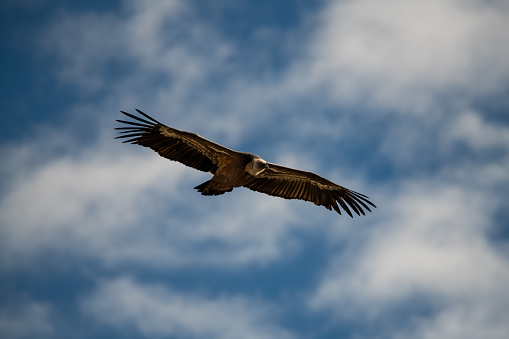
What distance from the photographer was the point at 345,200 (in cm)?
1711

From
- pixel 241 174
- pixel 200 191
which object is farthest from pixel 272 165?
pixel 200 191

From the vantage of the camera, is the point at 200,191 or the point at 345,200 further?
the point at 345,200

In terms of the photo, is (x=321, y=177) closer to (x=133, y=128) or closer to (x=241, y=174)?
(x=241, y=174)

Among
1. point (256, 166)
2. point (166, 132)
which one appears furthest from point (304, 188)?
point (166, 132)

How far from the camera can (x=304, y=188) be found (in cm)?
1666

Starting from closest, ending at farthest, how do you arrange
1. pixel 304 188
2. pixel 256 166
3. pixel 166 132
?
pixel 166 132 < pixel 256 166 < pixel 304 188

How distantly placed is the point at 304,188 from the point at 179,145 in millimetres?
4080

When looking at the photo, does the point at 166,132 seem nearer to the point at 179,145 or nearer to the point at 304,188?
the point at 179,145

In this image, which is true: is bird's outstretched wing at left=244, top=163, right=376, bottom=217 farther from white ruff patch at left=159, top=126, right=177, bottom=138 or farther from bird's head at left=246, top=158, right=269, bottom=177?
white ruff patch at left=159, top=126, right=177, bottom=138

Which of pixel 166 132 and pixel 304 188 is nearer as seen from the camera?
pixel 166 132

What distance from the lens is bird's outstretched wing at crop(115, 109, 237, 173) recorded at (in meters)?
14.2

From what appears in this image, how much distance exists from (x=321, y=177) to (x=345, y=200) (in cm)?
122

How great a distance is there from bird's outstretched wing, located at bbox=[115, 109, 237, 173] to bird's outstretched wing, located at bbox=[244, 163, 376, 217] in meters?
1.61

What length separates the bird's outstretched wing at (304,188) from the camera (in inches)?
633
